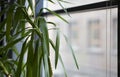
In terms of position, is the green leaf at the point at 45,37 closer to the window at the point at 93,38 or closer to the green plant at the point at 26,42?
the green plant at the point at 26,42

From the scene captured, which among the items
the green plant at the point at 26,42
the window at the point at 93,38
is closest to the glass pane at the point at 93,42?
the window at the point at 93,38

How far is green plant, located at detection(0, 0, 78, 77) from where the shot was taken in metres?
1.12

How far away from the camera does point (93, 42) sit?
1.59 meters

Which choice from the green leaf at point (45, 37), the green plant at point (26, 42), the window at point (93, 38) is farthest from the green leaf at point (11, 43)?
the window at point (93, 38)

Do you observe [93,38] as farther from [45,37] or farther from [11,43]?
[11,43]

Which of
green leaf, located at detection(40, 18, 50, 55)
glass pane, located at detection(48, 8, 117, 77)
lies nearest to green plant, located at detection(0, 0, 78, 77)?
green leaf, located at detection(40, 18, 50, 55)

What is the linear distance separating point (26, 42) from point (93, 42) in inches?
24.4

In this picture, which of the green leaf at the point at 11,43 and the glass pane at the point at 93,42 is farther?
the glass pane at the point at 93,42

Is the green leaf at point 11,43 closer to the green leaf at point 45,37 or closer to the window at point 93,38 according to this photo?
the green leaf at point 45,37

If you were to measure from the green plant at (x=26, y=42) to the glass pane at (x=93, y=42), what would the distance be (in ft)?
1.36

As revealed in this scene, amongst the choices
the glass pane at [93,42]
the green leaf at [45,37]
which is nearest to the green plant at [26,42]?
the green leaf at [45,37]

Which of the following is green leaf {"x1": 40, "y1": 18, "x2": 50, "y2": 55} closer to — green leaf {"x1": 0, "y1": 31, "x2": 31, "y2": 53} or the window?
green leaf {"x1": 0, "y1": 31, "x2": 31, "y2": 53}

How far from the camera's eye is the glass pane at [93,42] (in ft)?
4.63

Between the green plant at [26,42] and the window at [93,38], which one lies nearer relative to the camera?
the green plant at [26,42]
